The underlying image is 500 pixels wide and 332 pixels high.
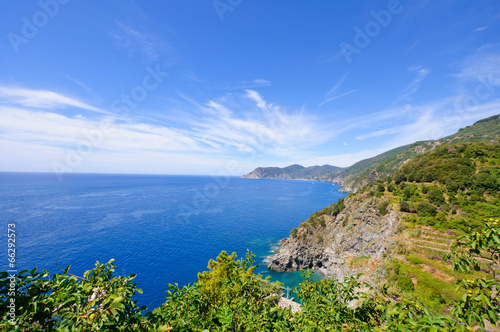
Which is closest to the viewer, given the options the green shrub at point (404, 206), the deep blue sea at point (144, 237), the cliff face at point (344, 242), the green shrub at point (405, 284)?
the green shrub at point (405, 284)

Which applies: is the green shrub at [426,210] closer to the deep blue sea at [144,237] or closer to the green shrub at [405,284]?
the green shrub at [405,284]

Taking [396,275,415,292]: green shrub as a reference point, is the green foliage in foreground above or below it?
above

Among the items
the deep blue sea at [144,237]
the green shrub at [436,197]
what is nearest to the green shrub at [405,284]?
the green shrub at [436,197]

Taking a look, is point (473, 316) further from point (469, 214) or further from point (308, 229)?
point (308, 229)

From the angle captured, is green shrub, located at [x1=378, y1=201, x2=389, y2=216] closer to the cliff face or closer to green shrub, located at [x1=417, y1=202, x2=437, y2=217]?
the cliff face

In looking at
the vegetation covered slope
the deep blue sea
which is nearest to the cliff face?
the vegetation covered slope

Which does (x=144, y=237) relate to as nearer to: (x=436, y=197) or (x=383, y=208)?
(x=383, y=208)

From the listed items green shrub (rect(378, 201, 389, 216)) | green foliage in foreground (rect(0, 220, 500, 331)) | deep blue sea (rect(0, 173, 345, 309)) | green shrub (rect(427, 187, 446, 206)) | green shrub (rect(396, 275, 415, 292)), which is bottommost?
deep blue sea (rect(0, 173, 345, 309))

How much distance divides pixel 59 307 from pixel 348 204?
58.4 meters

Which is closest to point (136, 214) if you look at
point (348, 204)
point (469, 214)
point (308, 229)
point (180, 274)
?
point (180, 274)

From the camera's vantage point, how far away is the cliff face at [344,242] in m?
37.2

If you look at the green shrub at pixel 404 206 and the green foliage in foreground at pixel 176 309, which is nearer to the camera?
the green foliage in foreground at pixel 176 309

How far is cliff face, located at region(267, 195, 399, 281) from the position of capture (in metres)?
37.2

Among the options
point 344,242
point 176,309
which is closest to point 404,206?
point 344,242
